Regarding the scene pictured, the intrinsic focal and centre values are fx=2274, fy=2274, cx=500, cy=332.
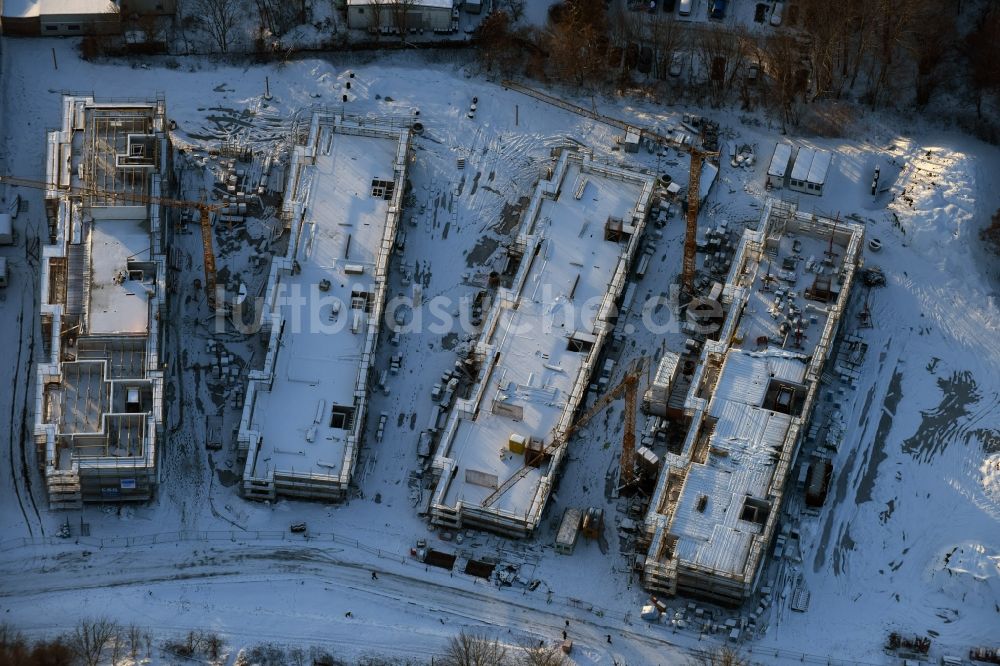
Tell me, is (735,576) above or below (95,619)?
above

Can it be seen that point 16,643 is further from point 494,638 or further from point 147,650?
point 494,638

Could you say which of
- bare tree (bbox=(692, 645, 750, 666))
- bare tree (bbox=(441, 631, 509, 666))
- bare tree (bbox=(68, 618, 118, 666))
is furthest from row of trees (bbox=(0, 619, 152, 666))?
bare tree (bbox=(692, 645, 750, 666))

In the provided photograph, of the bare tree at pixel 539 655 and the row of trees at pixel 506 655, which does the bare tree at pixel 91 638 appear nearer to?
the row of trees at pixel 506 655

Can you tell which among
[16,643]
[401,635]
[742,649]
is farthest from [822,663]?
[16,643]

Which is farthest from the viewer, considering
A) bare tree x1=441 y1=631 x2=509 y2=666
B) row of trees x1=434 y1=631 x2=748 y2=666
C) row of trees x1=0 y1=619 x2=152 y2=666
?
row of trees x1=434 y1=631 x2=748 y2=666

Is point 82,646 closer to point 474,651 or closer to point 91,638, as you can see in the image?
point 91,638

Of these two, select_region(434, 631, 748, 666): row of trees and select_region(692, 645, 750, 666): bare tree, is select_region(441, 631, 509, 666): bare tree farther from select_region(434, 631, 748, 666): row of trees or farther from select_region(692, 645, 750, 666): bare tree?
select_region(692, 645, 750, 666): bare tree
